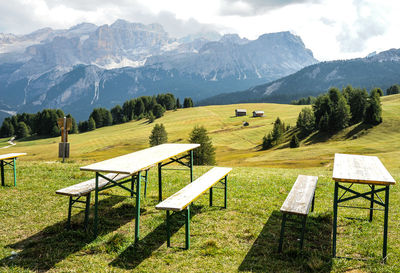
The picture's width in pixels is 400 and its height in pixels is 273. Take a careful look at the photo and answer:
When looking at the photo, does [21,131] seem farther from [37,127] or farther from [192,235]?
[192,235]

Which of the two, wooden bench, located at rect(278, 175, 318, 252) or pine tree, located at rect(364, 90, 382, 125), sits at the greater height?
Answer: pine tree, located at rect(364, 90, 382, 125)

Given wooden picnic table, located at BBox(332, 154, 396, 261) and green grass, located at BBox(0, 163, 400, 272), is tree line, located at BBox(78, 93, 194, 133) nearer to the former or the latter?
green grass, located at BBox(0, 163, 400, 272)

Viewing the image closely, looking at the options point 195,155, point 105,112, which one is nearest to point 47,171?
point 195,155

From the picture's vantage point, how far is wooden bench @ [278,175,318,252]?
8148 millimetres

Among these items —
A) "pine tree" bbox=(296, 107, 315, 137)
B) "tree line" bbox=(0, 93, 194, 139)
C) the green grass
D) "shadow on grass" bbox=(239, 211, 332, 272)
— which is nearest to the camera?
"shadow on grass" bbox=(239, 211, 332, 272)

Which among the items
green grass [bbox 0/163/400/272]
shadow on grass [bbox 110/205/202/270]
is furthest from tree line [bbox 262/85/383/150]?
shadow on grass [bbox 110/205/202/270]

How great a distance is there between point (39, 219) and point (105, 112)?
169m

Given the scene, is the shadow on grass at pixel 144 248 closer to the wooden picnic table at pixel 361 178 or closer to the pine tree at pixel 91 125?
the wooden picnic table at pixel 361 178

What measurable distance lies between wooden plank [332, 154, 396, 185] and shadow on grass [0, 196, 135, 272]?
7.37 meters

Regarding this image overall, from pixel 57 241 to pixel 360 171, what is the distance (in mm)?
9550

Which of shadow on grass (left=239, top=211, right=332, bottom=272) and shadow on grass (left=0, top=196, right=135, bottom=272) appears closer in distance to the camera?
shadow on grass (left=239, top=211, right=332, bottom=272)

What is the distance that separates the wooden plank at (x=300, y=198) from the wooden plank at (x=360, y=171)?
1253mm

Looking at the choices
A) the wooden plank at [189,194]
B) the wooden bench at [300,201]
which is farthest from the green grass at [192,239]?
the wooden plank at [189,194]

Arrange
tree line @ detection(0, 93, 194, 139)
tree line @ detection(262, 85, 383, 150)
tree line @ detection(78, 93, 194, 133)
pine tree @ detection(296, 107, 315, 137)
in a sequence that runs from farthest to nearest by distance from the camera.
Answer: tree line @ detection(78, 93, 194, 133)
tree line @ detection(0, 93, 194, 139)
pine tree @ detection(296, 107, 315, 137)
tree line @ detection(262, 85, 383, 150)
